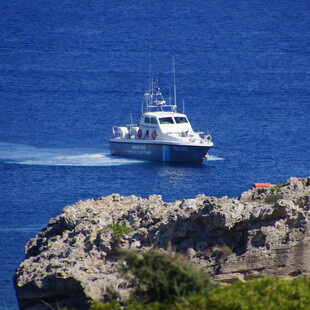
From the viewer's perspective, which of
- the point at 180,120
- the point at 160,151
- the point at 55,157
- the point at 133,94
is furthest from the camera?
the point at 133,94

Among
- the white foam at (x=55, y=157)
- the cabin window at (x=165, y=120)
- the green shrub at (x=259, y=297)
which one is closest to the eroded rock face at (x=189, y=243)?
the green shrub at (x=259, y=297)

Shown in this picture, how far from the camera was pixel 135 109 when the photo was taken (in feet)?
284

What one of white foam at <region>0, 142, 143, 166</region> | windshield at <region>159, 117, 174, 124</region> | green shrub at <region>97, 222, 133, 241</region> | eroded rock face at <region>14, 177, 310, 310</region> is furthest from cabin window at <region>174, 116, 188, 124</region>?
green shrub at <region>97, 222, 133, 241</region>

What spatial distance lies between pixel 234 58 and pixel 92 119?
52.6 meters

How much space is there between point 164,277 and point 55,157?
48913 mm

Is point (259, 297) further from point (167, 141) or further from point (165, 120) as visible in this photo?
point (165, 120)

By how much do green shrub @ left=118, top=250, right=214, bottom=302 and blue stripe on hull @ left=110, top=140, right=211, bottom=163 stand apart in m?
44.5

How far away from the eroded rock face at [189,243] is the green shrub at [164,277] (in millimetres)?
2024

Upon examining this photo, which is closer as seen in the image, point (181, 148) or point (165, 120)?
point (181, 148)

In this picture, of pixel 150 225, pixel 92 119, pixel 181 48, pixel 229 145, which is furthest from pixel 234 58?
pixel 150 225

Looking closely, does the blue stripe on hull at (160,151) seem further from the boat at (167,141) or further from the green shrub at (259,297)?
the green shrub at (259,297)

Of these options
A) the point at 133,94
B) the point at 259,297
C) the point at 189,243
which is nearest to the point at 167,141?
the point at 133,94

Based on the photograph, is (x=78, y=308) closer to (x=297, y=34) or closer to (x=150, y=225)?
(x=150, y=225)

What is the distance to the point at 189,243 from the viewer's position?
55.0 ft
